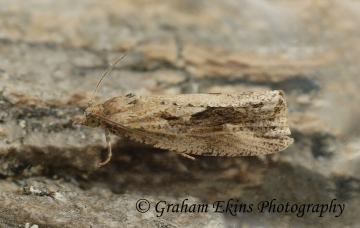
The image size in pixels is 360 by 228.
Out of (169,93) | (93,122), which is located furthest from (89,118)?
(169,93)

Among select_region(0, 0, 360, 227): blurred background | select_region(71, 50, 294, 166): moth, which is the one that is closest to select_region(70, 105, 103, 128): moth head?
select_region(71, 50, 294, 166): moth

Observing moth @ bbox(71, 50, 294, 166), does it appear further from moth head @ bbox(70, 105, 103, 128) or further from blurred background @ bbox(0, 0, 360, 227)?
blurred background @ bbox(0, 0, 360, 227)

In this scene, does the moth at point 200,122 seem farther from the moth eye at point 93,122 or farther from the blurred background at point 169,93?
the blurred background at point 169,93

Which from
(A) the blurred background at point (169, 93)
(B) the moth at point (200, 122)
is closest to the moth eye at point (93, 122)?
(B) the moth at point (200, 122)

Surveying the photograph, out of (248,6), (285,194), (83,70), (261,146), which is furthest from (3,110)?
(248,6)

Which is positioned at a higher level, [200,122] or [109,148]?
[200,122]

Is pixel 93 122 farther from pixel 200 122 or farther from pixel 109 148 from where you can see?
pixel 200 122

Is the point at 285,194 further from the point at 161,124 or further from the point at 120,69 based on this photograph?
the point at 120,69
